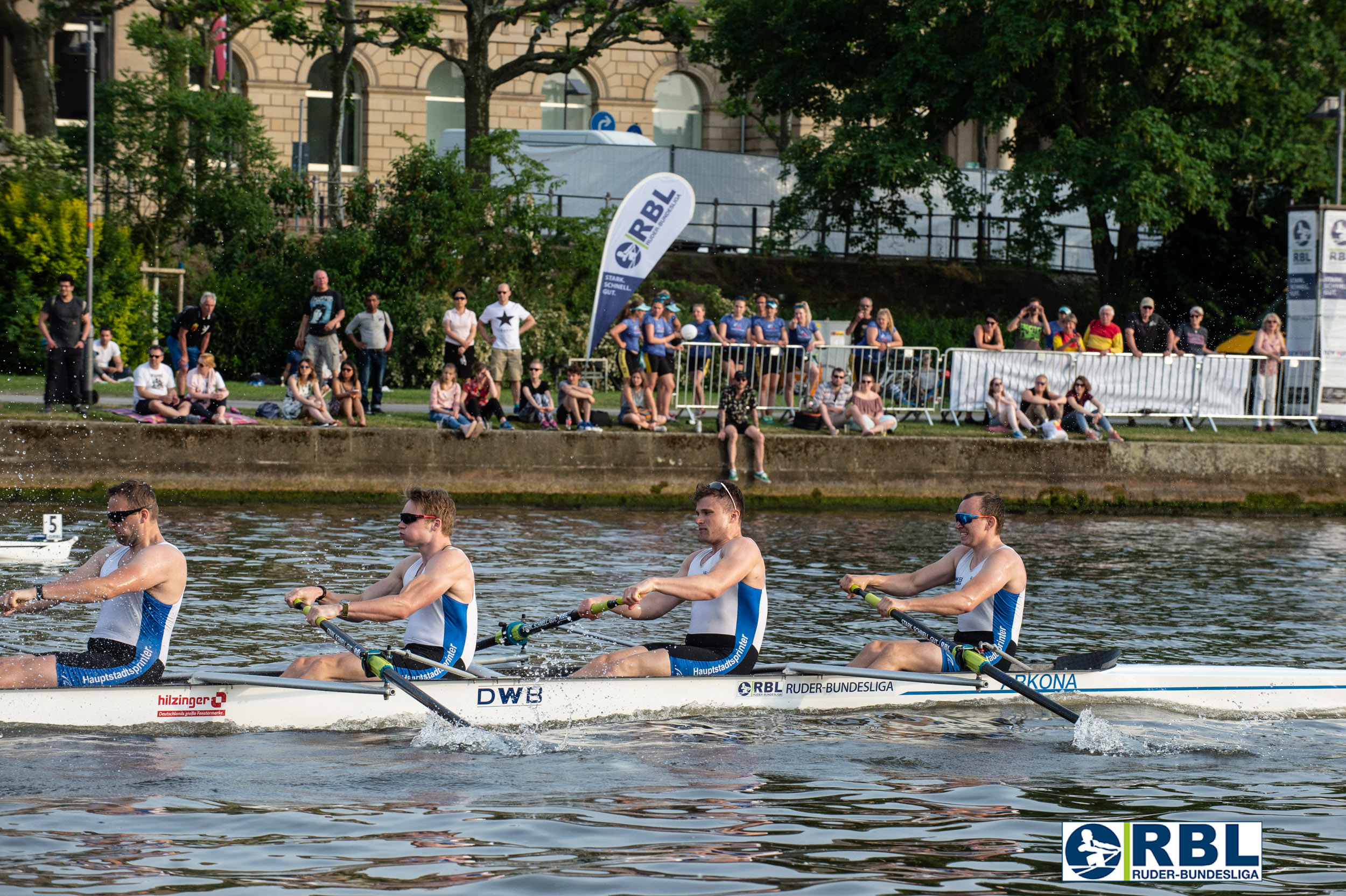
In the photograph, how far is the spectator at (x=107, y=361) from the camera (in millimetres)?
23672

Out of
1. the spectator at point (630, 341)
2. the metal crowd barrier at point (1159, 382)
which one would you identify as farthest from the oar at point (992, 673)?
the metal crowd barrier at point (1159, 382)

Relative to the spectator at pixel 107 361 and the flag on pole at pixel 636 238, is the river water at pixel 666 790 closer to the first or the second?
the flag on pole at pixel 636 238

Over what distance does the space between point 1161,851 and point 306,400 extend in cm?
1422

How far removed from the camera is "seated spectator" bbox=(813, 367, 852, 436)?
70.1ft

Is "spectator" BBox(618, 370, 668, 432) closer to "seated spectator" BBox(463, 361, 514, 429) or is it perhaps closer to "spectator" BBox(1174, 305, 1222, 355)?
"seated spectator" BBox(463, 361, 514, 429)

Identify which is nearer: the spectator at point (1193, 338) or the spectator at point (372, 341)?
the spectator at point (372, 341)

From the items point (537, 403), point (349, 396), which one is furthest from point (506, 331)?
point (349, 396)

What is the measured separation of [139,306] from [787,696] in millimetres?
19027

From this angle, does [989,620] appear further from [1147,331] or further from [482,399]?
[1147,331]

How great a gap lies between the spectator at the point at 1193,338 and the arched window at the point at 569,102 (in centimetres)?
2549

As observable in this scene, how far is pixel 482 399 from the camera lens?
20453 mm

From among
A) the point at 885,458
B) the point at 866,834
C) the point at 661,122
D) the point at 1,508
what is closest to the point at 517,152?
the point at 885,458

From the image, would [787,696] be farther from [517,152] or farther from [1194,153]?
[1194,153]

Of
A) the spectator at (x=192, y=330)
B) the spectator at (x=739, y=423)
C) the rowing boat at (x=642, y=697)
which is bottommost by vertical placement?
the rowing boat at (x=642, y=697)
